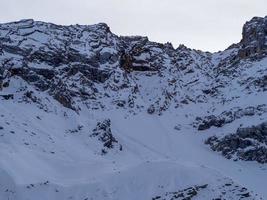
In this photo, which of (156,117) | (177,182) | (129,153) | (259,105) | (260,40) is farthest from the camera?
(260,40)

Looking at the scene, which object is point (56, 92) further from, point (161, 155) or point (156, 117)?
point (161, 155)

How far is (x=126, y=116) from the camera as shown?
6131 centimetres

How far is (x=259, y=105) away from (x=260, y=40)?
20.9 meters

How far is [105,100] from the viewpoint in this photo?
64.9 metres

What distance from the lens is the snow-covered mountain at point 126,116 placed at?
108 feet

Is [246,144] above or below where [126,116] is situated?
below

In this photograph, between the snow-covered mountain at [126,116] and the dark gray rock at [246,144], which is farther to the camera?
the dark gray rock at [246,144]

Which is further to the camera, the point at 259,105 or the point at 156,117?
the point at 156,117

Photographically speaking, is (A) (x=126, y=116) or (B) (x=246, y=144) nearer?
(B) (x=246, y=144)

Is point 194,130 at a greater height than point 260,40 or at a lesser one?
lesser

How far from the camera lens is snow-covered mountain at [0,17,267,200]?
3294 centimetres

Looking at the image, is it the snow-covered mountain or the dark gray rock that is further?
the dark gray rock

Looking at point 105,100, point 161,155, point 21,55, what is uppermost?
point 21,55

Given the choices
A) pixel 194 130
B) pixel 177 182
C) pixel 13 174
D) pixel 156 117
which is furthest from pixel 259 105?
pixel 13 174
